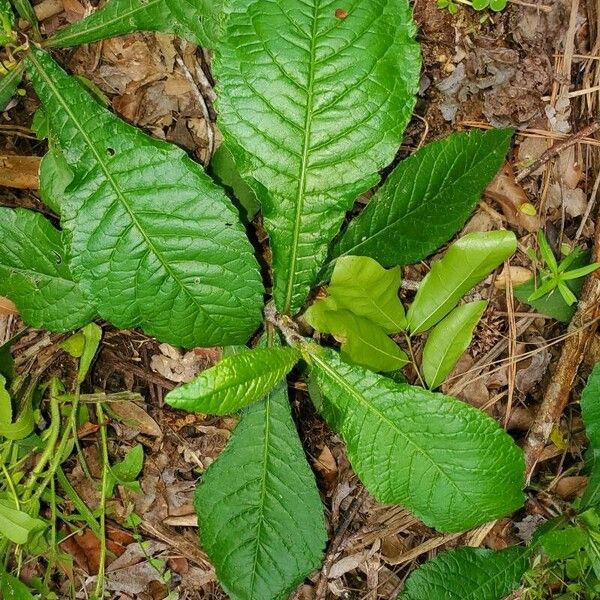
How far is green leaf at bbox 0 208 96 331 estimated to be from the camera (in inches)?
75.5

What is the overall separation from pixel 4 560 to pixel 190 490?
0.59 meters

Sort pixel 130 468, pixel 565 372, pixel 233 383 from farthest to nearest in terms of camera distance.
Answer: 1. pixel 130 468
2. pixel 565 372
3. pixel 233 383

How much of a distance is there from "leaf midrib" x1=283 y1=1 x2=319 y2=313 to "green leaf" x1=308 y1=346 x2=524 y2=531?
0.26 m

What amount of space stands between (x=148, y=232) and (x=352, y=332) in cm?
61

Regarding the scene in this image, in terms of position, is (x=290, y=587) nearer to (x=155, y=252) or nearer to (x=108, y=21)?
(x=155, y=252)

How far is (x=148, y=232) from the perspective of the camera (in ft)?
5.56

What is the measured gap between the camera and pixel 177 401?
1326 millimetres

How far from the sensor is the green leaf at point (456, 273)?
1.80 meters

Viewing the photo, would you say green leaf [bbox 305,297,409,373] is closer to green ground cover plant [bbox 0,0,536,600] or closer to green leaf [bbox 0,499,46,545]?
green ground cover plant [bbox 0,0,536,600]

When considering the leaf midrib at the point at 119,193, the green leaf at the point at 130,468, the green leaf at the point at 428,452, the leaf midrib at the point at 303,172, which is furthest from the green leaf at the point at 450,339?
the green leaf at the point at 130,468

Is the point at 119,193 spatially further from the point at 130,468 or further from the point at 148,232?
the point at 130,468

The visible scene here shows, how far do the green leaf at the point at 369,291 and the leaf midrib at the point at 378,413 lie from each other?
20 cm

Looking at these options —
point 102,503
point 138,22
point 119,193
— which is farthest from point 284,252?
point 102,503

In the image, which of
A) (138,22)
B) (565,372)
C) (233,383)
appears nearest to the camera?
(233,383)
